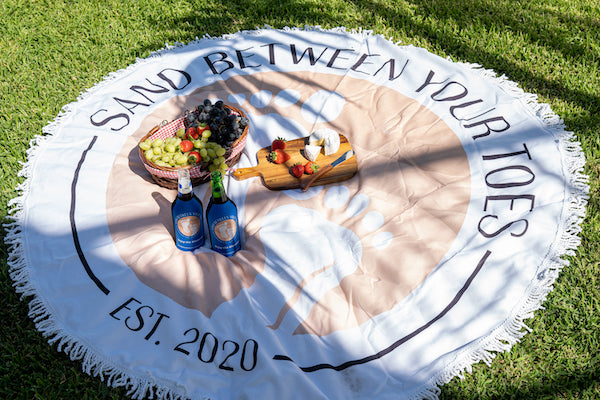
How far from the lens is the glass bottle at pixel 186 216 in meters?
2.59

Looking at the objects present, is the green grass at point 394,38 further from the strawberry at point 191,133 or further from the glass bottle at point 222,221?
the strawberry at point 191,133

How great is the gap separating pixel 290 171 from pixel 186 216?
0.78 m

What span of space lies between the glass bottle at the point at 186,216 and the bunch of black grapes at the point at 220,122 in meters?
0.55

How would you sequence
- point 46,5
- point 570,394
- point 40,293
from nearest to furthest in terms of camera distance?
point 570,394 < point 40,293 < point 46,5

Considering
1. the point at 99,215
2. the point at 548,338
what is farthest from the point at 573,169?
the point at 99,215

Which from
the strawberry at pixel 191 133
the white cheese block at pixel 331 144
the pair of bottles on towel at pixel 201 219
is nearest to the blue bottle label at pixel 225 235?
the pair of bottles on towel at pixel 201 219

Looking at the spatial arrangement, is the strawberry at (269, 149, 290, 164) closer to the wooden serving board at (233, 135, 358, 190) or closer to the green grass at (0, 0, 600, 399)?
the wooden serving board at (233, 135, 358, 190)

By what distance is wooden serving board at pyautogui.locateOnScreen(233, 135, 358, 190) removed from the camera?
124 inches

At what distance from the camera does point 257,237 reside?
2.90 m

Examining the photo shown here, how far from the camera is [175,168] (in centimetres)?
292

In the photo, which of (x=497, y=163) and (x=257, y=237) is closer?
(x=257, y=237)

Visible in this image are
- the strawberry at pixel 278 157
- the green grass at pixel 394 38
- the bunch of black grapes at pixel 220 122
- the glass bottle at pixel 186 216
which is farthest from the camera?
the strawberry at pixel 278 157

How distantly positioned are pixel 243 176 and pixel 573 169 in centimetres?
199

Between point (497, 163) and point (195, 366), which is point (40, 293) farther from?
point (497, 163)
